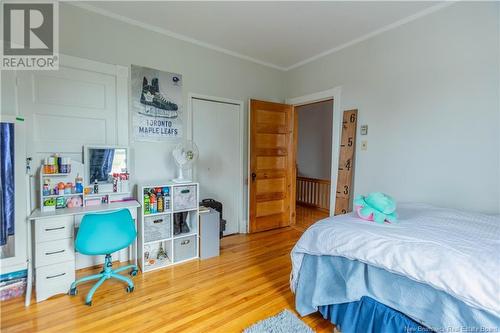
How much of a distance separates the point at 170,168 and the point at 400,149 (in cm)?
270

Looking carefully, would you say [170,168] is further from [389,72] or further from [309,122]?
[309,122]

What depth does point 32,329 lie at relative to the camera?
1.68 metres

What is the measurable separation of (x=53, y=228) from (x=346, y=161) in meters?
3.17

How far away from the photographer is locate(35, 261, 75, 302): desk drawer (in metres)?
1.98

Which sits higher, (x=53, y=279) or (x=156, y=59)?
(x=156, y=59)

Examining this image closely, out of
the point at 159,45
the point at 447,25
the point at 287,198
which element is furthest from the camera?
the point at 287,198

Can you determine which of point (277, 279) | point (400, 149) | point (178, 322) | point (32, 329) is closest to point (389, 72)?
point (400, 149)

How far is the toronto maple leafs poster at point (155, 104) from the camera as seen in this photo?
9.20ft

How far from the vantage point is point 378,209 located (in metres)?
1.77

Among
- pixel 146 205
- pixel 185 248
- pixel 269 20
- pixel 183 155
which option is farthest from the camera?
pixel 183 155

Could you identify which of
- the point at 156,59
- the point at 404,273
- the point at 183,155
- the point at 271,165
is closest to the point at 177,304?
the point at 183,155

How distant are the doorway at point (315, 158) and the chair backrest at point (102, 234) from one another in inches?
145

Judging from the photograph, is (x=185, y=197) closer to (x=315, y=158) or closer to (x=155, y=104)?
(x=155, y=104)

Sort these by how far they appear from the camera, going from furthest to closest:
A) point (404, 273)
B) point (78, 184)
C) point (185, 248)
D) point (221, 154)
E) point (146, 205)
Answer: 1. point (221, 154)
2. point (185, 248)
3. point (146, 205)
4. point (78, 184)
5. point (404, 273)
